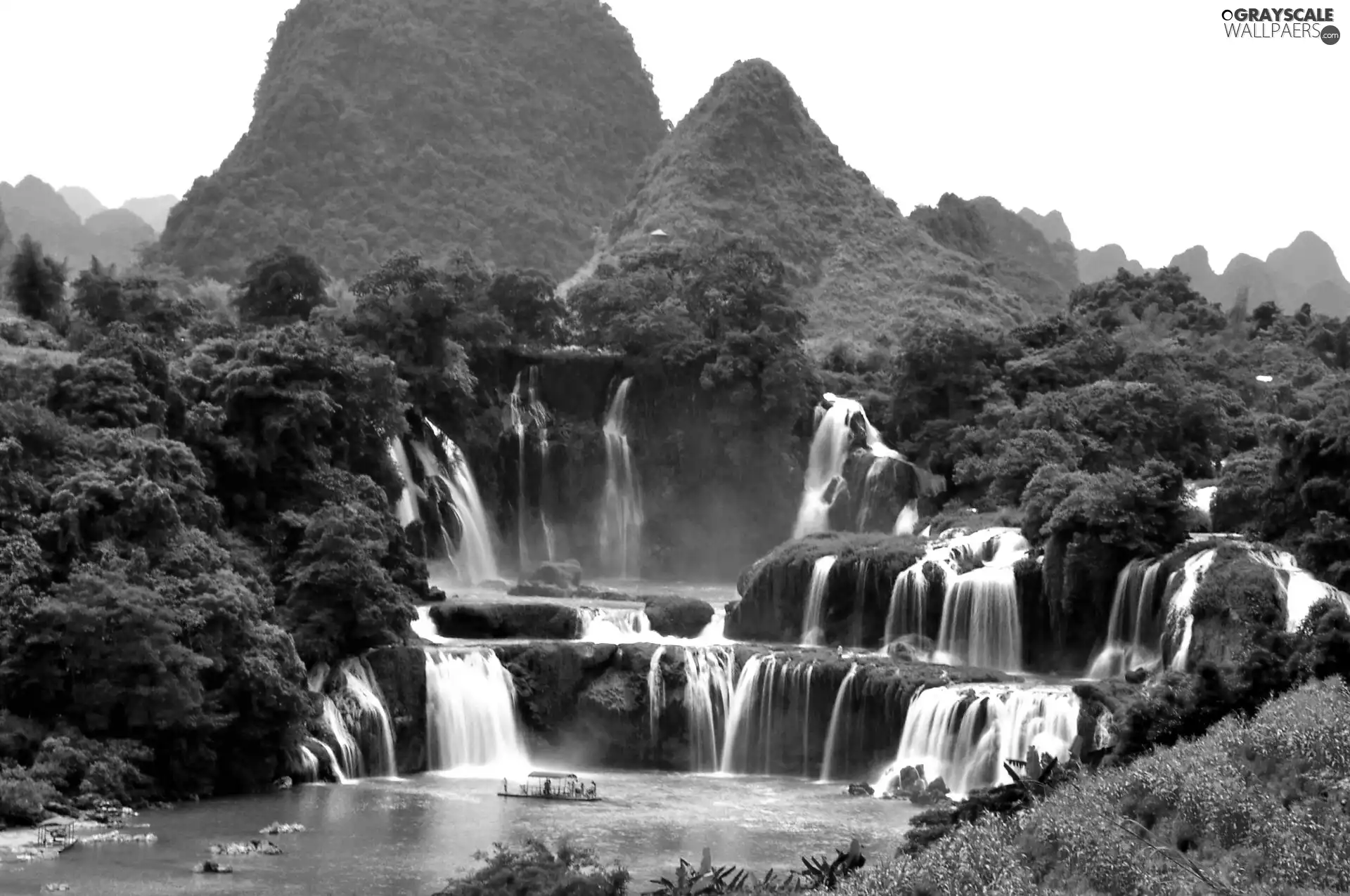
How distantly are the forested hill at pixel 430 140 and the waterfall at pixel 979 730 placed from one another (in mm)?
62708

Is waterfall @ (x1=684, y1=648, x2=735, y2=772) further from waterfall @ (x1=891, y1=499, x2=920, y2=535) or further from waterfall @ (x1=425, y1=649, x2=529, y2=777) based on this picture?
waterfall @ (x1=891, y1=499, x2=920, y2=535)

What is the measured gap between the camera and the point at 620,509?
2250 inches

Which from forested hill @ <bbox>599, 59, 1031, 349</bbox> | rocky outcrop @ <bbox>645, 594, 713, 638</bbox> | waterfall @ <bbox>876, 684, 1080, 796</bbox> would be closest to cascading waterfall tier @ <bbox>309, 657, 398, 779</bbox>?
rocky outcrop @ <bbox>645, 594, 713, 638</bbox>

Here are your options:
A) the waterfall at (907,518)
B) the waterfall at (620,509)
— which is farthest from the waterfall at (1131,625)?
the waterfall at (620,509)

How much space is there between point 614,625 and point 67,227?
326ft

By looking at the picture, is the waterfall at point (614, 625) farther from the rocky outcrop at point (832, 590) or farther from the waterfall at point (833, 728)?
the waterfall at point (833, 728)

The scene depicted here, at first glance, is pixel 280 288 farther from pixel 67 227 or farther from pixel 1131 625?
pixel 67 227

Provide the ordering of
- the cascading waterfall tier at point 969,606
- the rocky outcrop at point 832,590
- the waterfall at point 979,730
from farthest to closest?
1. the rocky outcrop at point 832,590
2. the cascading waterfall tier at point 969,606
3. the waterfall at point 979,730

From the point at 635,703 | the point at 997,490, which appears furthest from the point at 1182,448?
the point at 635,703

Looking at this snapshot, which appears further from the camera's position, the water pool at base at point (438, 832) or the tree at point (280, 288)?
the tree at point (280, 288)

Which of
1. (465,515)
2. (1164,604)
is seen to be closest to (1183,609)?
(1164,604)

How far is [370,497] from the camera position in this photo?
40750 millimetres

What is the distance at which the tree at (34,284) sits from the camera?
4966 cm

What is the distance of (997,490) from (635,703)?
14915 mm
